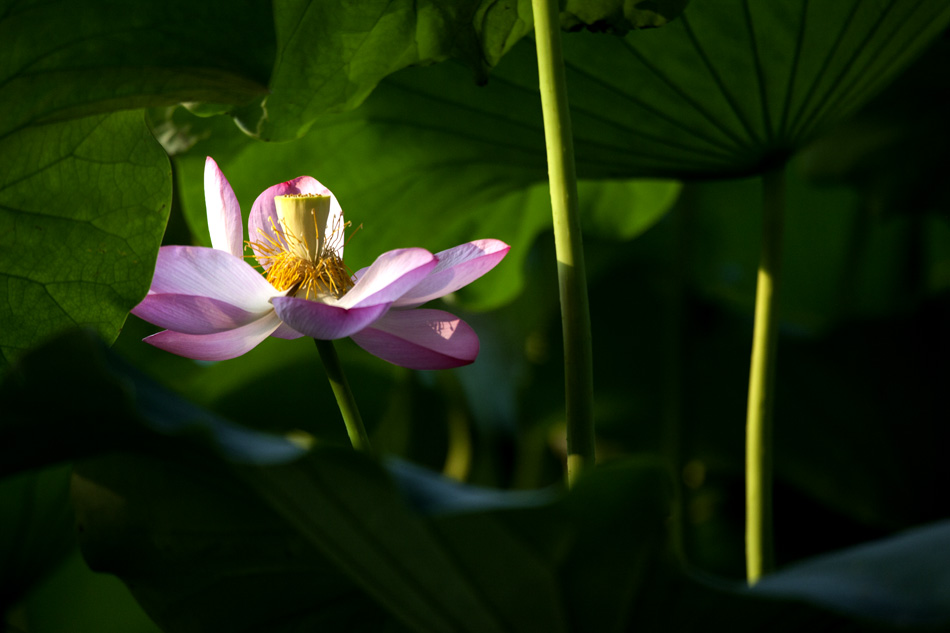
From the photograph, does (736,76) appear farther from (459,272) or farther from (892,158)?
(892,158)

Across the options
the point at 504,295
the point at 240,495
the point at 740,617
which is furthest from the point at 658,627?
the point at 504,295

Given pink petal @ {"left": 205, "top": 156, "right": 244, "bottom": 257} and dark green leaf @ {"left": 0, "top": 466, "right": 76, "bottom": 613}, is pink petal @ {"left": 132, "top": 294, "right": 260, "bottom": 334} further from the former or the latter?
dark green leaf @ {"left": 0, "top": 466, "right": 76, "bottom": 613}

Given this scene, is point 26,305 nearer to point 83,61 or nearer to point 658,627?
point 83,61

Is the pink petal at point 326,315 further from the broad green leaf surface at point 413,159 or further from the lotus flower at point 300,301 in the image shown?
the broad green leaf surface at point 413,159

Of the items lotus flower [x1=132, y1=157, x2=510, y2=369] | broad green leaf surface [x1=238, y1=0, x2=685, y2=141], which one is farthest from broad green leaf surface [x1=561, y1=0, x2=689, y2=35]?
lotus flower [x1=132, y1=157, x2=510, y2=369]

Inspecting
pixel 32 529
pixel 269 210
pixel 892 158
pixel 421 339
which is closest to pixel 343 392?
pixel 421 339
